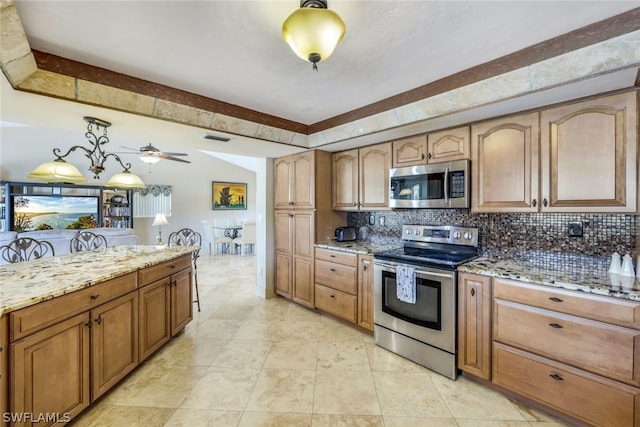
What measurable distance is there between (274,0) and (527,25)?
1.38 m

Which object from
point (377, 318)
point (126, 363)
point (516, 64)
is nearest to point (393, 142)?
point (516, 64)

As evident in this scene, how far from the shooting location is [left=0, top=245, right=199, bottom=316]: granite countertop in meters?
1.41

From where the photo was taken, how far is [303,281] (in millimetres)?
3500

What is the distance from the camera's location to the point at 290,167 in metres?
3.68

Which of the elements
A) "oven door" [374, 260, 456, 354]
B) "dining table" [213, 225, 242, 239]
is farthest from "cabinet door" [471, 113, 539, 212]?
"dining table" [213, 225, 242, 239]

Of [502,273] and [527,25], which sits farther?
[502,273]

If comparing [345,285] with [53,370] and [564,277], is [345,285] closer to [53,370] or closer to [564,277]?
[564,277]

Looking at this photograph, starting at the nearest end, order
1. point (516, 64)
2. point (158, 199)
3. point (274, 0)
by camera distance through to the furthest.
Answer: point (274, 0) → point (516, 64) → point (158, 199)

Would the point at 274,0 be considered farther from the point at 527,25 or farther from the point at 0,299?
the point at 0,299

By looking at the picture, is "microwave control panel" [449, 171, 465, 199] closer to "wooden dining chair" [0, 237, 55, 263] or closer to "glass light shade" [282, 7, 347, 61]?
"glass light shade" [282, 7, 347, 61]

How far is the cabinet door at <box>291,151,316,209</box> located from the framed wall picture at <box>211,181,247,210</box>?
19.1 ft

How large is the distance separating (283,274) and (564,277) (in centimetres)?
302

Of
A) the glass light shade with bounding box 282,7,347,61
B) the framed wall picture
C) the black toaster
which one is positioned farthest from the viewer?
the framed wall picture

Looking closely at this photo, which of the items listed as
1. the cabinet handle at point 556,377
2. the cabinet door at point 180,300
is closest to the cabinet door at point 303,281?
the cabinet door at point 180,300
